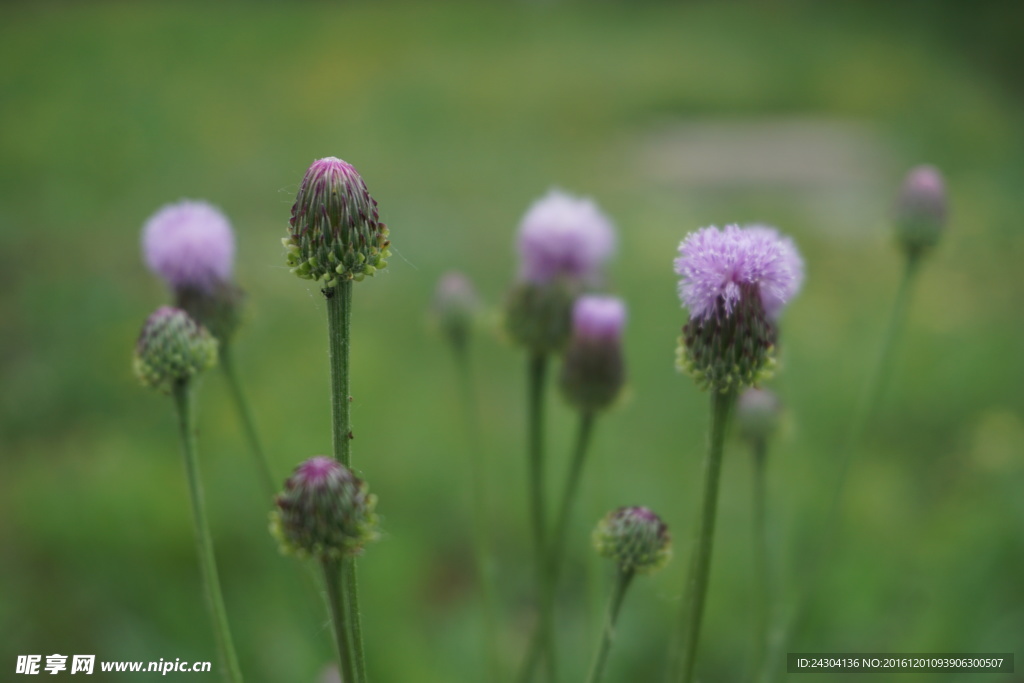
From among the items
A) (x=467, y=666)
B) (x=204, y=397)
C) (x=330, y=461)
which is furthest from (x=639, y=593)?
(x=204, y=397)

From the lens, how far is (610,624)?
112 cm

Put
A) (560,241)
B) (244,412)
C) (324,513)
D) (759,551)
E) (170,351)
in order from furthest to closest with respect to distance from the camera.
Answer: (560,241)
(759,551)
(244,412)
(170,351)
(324,513)

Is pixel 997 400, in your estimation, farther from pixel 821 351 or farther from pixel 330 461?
pixel 330 461

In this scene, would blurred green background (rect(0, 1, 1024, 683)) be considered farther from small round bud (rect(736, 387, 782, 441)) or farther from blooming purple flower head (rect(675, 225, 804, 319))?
blooming purple flower head (rect(675, 225, 804, 319))

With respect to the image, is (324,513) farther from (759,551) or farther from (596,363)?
(759,551)

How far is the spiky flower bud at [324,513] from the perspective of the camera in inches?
34.2

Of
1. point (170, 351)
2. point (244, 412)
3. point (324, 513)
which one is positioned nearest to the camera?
point (324, 513)

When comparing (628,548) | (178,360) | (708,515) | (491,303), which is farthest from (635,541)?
(491,303)

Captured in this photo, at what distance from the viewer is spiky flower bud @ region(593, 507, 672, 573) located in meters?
1.15

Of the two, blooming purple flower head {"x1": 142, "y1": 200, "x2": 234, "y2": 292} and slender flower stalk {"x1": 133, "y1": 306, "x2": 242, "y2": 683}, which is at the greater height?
blooming purple flower head {"x1": 142, "y1": 200, "x2": 234, "y2": 292}

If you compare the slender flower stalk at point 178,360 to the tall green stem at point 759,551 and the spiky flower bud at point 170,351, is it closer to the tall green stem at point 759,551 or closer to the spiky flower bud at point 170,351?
the spiky flower bud at point 170,351

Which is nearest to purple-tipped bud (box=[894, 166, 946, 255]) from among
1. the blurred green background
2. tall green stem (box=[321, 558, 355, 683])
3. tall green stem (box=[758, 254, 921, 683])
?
tall green stem (box=[758, 254, 921, 683])

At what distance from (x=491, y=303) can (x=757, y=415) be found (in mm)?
2379

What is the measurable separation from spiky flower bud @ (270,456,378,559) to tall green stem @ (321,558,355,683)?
0.02 meters
